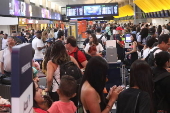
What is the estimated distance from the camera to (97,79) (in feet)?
9.82

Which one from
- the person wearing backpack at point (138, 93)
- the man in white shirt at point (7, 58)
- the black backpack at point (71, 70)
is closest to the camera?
the person wearing backpack at point (138, 93)

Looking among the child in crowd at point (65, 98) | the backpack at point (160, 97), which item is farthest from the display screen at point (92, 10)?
the child in crowd at point (65, 98)

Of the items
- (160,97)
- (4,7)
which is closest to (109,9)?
(4,7)

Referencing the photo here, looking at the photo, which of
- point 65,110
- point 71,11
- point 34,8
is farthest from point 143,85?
point 34,8

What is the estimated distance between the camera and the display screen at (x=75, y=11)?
19.4 metres

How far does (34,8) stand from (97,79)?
2546cm

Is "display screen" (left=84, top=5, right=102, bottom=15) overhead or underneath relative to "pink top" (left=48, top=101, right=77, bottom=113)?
overhead

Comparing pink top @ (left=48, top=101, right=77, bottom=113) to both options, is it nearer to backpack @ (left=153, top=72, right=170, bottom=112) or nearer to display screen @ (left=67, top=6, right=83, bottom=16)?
backpack @ (left=153, top=72, right=170, bottom=112)

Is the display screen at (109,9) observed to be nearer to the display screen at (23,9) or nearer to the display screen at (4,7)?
the display screen at (4,7)

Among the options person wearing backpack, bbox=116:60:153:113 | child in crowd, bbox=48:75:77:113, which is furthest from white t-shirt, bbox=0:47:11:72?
person wearing backpack, bbox=116:60:153:113

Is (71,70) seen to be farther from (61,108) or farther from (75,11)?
(75,11)

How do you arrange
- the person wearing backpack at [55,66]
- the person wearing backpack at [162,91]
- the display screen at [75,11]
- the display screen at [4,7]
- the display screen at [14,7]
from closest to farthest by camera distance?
the person wearing backpack at [162,91] < the person wearing backpack at [55,66] < the display screen at [4,7] < the display screen at [75,11] < the display screen at [14,7]

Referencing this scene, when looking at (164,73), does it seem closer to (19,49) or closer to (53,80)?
(53,80)

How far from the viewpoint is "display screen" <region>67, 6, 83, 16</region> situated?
19.4 meters
